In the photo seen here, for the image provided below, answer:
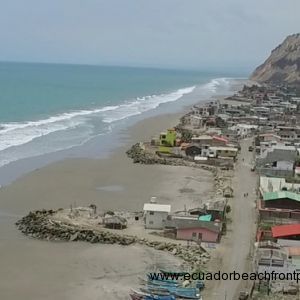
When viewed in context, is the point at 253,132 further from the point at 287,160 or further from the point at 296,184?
the point at 296,184

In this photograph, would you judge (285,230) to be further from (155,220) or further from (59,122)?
(59,122)

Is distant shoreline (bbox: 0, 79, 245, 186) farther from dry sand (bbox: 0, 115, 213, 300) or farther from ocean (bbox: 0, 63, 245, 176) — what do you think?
dry sand (bbox: 0, 115, 213, 300)

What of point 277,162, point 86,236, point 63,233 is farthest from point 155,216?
point 277,162

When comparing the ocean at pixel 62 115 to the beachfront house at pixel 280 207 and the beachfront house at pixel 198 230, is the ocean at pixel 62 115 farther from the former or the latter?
the beachfront house at pixel 280 207

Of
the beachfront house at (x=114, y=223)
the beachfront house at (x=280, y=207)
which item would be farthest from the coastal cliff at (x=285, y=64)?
the beachfront house at (x=114, y=223)

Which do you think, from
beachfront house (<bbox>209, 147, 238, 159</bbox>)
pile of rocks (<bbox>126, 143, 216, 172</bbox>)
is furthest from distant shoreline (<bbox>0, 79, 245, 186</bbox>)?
beachfront house (<bbox>209, 147, 238, 159</bbox>)

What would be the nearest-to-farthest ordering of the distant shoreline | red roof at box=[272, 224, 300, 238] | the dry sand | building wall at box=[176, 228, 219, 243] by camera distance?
the dry sand
red roof at box=[272, 224, 300, 238]
building wall at box=[176, 228, 219, 243]
the distant shoreline

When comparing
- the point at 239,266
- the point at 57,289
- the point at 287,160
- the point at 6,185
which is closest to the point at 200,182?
the point at 287,160
